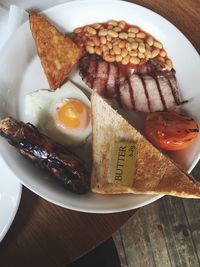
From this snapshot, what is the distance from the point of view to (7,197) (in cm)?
108

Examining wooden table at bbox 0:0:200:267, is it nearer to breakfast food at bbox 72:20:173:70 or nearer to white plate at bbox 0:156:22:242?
white plate at bbox 0:156:22:242

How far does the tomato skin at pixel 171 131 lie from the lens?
114 centimetres

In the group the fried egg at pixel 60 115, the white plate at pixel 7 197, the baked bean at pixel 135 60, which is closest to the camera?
the white plate at pixel 7 197

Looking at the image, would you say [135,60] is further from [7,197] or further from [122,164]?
[7,197]

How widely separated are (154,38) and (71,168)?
1.75 feet

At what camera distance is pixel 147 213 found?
5.82ft

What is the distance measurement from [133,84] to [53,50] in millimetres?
260

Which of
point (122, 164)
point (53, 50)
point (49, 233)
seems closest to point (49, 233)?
point (49, 233)

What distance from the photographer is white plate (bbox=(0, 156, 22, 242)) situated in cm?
104

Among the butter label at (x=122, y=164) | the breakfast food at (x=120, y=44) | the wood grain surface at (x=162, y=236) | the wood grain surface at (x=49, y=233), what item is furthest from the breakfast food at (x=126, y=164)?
the wood grain surface at (x=162, y=236)

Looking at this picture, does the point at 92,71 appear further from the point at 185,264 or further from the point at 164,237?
the point at 185,264

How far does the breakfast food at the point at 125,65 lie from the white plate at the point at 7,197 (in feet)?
1.25

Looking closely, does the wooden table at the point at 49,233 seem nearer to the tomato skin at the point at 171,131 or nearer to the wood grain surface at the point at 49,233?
the wood grain surface at the point at 49,233

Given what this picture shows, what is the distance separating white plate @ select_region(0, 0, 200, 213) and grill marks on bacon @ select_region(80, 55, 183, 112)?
0.04 metres
